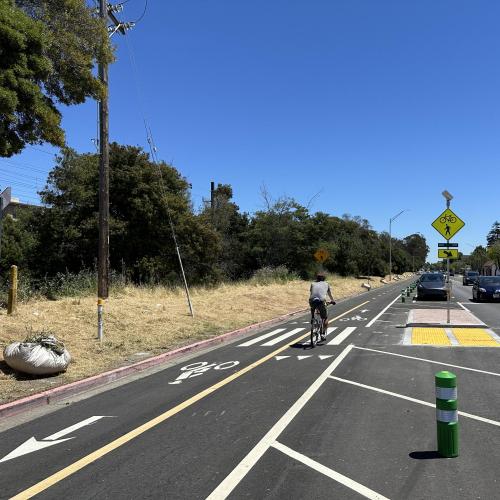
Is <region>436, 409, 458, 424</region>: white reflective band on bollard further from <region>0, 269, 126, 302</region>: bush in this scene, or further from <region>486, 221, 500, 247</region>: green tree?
<region>486, 221, 500, 247</region>: green tree

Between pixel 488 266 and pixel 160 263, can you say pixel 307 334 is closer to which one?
pixel 160 263

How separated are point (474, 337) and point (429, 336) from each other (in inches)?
45.2

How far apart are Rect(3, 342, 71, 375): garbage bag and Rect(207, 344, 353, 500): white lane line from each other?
4.51m

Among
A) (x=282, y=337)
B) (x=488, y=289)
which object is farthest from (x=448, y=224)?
(x=488, y=289)

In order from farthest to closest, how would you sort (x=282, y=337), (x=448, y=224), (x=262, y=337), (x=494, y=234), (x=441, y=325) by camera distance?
1. (x=494, y=234)
2. (x=448, y=224)
3. (x=441, y=325)
4. (x=262, y=337)
5. (x=282, y=337)

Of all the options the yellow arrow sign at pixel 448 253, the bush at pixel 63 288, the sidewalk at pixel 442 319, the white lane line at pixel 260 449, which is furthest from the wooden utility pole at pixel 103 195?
the yellow arrow sign at pixel 448 253

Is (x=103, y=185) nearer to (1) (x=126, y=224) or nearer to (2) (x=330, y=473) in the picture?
(1) (x=126, y=224)

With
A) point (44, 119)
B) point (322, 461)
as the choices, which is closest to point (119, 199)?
point (44, 119)

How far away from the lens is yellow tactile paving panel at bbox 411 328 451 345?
13.7 meters

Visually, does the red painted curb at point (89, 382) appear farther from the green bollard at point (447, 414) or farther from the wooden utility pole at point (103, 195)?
the green bollard at point (447, 414)

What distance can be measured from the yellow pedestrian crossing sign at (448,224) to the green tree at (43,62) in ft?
36.4

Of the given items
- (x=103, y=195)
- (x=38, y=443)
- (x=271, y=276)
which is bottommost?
(x=38, y=443)

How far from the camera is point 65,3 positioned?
12570 millimetres

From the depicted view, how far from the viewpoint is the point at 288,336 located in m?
15.8
